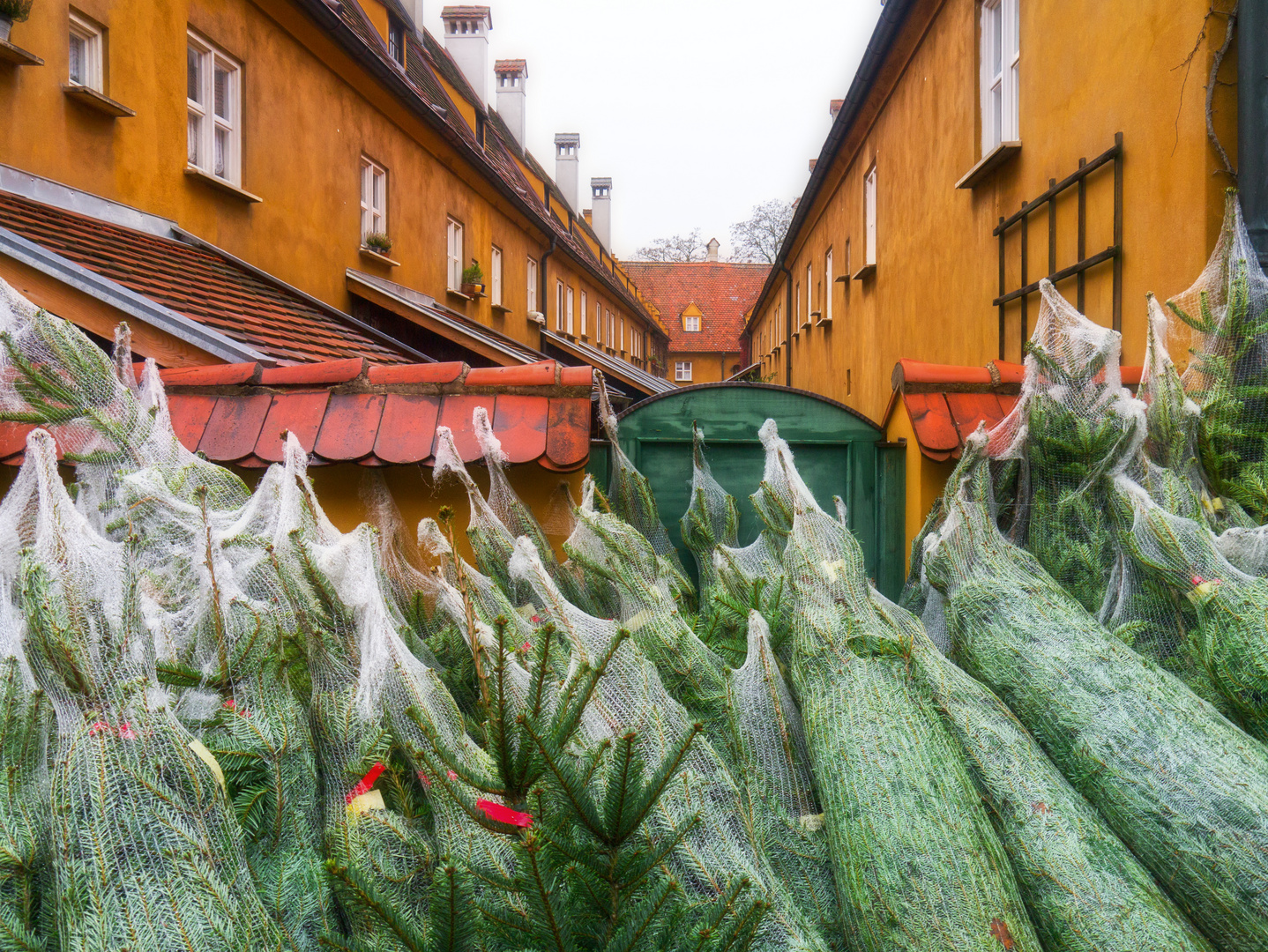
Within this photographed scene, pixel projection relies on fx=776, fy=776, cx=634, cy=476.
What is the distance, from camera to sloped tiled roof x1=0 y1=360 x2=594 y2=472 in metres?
2.65

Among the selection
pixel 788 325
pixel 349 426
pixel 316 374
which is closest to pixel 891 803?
pixel 349 426

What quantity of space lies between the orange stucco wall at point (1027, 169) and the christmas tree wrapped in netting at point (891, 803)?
9.66 ft

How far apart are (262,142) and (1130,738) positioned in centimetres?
867

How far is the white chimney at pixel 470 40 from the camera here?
1875 centimetres

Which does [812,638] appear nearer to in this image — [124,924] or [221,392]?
[124,924]

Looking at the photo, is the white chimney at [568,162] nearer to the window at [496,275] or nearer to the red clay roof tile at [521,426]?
the window at [496,275]

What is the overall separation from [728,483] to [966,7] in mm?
5455

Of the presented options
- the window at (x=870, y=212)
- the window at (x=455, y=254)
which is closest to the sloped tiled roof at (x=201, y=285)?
the window at (x=455, y=254)

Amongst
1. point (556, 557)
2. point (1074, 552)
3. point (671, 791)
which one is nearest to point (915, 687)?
point (671, 791)

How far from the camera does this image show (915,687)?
71.4 inches

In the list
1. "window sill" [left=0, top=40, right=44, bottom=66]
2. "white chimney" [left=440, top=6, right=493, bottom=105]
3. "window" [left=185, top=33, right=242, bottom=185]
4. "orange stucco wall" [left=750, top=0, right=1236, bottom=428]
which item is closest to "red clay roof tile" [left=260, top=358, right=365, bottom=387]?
"orange stucco wall" [left=750, top=0, right=1236, bottom=428]

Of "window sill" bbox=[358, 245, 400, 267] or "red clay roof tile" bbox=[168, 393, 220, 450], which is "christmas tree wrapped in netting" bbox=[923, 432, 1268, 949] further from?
"window sill" bbox=[358, 245, 400, 267]

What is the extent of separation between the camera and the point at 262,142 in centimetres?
776

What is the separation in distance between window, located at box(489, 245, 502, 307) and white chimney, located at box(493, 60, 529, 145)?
393 inches
